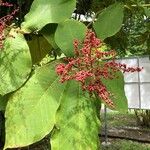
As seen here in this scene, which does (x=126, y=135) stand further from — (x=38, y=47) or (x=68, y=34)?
(x=68, y=34)

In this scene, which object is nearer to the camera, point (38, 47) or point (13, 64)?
point (13, 64)

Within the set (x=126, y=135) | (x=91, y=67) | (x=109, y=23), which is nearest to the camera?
(x=91, y=67)

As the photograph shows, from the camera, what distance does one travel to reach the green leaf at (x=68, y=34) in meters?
0.88

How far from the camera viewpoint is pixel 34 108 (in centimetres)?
84

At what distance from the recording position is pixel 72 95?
87cm

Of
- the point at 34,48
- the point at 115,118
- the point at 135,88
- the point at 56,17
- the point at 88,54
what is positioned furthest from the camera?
the point at 115,118

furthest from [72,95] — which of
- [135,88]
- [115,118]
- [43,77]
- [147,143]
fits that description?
[115,118]

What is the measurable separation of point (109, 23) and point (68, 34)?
3.8 inches

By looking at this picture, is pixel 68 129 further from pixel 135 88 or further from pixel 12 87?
pixel 135 88

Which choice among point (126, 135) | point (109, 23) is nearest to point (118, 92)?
point (109, 23)

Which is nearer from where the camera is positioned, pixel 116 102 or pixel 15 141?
pixel 15 141

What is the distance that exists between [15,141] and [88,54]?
8.0 inches

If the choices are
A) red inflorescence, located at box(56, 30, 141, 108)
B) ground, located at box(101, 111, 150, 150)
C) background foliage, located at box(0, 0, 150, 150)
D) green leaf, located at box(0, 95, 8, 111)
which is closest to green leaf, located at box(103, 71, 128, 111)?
background foliage, located at box(0, 0, 150, 150)

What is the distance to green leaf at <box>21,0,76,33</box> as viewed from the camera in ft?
2.92
